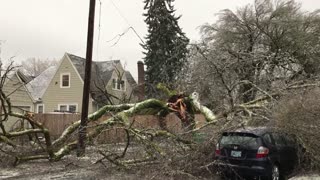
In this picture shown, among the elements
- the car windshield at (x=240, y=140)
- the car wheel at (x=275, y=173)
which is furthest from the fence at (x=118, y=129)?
the car wheel at (x=275, y=173)

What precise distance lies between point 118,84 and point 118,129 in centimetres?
2730

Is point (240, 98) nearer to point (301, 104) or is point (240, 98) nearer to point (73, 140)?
point (301, 104)

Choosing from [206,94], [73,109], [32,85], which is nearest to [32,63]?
[32,85]

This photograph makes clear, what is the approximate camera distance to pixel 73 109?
122ft

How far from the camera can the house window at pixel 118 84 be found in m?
40.1

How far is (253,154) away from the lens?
11445 mm

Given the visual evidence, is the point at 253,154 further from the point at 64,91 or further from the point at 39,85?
the point at 39,85

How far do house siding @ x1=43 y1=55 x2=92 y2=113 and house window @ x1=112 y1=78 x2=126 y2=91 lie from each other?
4080mm

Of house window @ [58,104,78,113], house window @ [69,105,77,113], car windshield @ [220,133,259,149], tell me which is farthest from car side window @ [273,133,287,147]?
house window @ [69,105,77,113]

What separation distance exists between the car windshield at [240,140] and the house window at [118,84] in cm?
2764

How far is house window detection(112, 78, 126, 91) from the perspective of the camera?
40131 mm

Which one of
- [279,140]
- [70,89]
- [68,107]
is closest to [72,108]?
[68,107]

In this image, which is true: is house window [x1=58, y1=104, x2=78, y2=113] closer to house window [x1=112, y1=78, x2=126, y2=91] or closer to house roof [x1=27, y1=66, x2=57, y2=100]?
house roof [x1=27, y1=66, x2=57, y2=100]

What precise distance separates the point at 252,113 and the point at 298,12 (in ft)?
65.6
